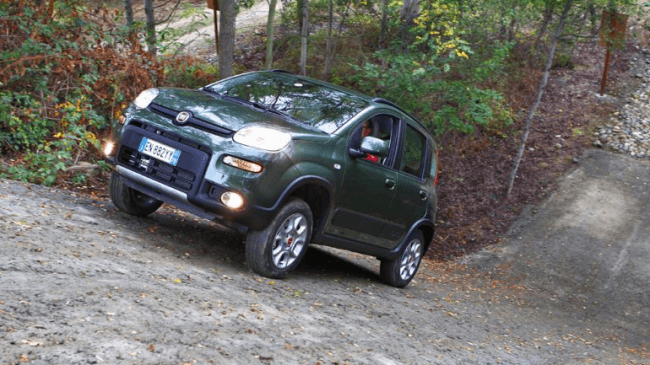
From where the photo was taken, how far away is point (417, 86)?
1545 cm

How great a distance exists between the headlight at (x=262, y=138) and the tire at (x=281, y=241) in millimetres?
586

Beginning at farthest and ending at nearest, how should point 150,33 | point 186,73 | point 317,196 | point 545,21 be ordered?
1. point 545,21
2. point 186,73
3. point 150,33
4. point 317,196

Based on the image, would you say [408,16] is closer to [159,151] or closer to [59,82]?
[59,82]

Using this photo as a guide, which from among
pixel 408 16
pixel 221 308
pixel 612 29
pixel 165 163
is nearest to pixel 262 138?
pixel 165 163

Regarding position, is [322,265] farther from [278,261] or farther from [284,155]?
[284,155]

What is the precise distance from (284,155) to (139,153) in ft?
4.61

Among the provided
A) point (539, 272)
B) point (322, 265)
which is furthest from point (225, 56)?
point (539, 272)

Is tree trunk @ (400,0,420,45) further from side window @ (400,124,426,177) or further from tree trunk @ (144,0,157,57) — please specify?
side window @ (400,124,426,177)

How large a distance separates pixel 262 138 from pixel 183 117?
80cm

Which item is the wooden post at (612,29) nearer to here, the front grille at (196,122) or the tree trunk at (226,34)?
the tree trunk at (226,34)

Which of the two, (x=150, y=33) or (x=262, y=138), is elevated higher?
(x=150, y=33)

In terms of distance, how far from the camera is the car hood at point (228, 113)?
6.63 metres

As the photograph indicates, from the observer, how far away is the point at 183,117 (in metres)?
6.69

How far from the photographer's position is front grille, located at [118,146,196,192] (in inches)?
256
